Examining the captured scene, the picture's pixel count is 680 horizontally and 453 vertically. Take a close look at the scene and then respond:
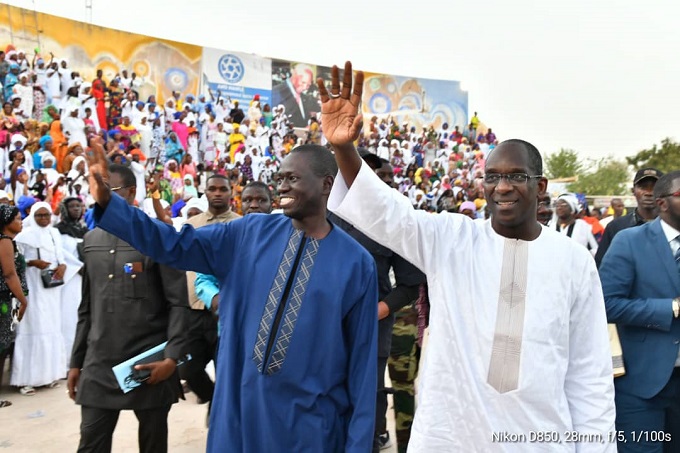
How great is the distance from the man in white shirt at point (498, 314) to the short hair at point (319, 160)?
54cm

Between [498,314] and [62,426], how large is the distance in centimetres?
461

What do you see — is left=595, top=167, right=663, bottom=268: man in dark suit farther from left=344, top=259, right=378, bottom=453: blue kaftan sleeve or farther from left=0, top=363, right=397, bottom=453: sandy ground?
left=344, top=259, right=378, bottom=453: blue kaftan sleeve

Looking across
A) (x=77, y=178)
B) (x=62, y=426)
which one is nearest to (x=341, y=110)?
(x=62, y=426)

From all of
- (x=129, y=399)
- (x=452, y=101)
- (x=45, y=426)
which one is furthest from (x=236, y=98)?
(x=129, y=399)

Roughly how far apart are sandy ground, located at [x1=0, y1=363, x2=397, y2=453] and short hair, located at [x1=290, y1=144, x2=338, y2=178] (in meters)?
3.11

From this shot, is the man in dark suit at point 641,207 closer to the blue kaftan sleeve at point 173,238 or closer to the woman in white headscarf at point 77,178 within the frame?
the blue kaftan sleeve at point 173,238

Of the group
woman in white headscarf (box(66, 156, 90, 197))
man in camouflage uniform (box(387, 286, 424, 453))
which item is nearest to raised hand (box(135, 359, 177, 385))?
man in camouflage uniform (box(387, 286, 424, 453))

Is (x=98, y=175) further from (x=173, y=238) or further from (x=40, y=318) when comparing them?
(x=40, y=318)

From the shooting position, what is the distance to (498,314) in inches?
85.7

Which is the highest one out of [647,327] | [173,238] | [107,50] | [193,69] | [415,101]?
[415,101]

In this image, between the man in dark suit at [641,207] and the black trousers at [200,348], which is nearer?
the black trousers at [200,348]

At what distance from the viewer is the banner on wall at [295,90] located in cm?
3266

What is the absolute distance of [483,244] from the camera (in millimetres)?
2295

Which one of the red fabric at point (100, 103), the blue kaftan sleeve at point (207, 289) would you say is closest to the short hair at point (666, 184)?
the blue kaftan sleeve at point (207, 289)
